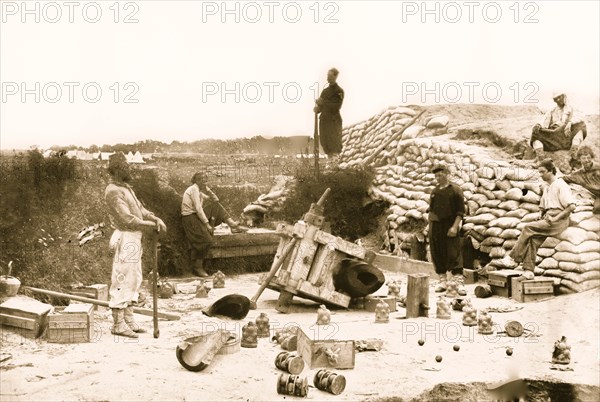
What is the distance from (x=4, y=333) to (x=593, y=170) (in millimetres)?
7923

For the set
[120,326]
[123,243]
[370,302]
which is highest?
[123,243]

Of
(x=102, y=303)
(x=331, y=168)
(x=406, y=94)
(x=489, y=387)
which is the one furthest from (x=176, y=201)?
(x=489, y=387)

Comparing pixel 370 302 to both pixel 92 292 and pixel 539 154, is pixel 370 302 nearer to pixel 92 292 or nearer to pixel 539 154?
pixel 92 292

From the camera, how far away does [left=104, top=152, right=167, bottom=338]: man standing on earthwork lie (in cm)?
798

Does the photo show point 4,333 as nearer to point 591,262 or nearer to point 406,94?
point 591,262

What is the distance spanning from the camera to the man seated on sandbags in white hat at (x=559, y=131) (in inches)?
502

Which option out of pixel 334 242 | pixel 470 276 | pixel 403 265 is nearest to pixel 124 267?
pixel 334 242

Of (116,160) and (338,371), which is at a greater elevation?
(116,160)

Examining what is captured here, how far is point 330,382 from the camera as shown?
659cm

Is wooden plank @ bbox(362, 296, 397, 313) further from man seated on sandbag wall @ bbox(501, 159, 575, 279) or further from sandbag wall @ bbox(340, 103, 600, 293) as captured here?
sandbag wall @ bbox(340, 103, 600, 293)

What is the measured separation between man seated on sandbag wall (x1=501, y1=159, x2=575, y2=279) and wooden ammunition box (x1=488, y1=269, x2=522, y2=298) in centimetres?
20

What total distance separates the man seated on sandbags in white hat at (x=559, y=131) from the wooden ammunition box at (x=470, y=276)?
229 centimetres

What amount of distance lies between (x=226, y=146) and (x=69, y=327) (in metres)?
7.52

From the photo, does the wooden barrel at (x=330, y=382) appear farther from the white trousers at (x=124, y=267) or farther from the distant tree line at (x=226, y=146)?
the distant tree line at (x=226, y=146)
